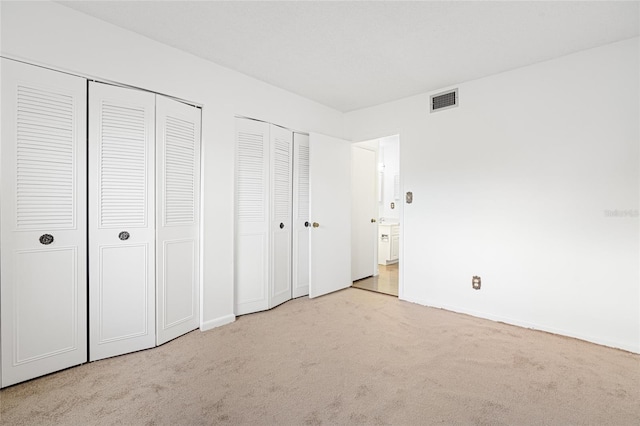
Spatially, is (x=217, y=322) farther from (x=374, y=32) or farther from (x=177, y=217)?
(x=374, y=32)

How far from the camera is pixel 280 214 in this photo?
3.65 metres

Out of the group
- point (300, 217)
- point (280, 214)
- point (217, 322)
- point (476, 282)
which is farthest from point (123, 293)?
point (476, 282)

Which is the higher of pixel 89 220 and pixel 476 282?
pixel 89 220

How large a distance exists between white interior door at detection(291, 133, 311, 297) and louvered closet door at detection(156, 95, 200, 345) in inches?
50.0

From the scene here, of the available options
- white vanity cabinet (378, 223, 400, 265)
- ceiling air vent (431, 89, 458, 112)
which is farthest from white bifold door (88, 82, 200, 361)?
white vanity cabinet (378, 223, 400, 265)

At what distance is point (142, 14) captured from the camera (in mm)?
2195

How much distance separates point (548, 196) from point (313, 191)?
245 centimetres

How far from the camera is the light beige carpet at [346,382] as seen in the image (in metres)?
1.71

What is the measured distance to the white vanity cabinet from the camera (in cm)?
600

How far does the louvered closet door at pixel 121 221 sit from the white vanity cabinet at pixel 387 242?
4409 millimetres

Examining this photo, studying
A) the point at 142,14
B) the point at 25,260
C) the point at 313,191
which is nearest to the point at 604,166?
the point at 313,191

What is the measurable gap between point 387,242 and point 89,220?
4882 mm

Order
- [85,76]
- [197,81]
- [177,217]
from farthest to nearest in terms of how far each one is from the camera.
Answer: [197,81], [177,217], [85,76]

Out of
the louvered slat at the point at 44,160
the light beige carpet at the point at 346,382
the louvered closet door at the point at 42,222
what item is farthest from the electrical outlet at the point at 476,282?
the louvered slat at the point at 44,160
